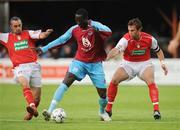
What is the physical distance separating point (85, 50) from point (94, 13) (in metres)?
25.4

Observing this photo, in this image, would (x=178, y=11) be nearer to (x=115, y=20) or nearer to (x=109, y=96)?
(x=115, y=20)

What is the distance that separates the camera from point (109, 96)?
17406mm

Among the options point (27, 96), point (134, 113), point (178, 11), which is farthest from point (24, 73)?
point (178, 11)

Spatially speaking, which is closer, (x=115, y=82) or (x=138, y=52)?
(x=138, y=52)

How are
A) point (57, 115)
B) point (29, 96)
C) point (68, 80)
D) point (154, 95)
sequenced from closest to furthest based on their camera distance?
point (57, 115), point (68, 80), point (29, 96), point (154, 95)

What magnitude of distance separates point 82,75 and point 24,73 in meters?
1.41

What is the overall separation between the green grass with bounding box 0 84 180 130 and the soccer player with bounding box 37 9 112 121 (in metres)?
0.79

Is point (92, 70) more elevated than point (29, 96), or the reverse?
point (92, 70)

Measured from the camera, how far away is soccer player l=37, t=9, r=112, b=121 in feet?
52.7

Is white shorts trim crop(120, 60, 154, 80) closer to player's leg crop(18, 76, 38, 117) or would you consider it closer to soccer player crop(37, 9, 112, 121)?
soccer player crop(37, 9, 112, 121)

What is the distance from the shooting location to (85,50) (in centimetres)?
1630

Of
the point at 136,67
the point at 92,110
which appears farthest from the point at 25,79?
the point at 92,110

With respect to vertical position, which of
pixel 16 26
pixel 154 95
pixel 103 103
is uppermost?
pixel 16 26

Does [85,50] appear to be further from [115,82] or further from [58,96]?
[115,82]
